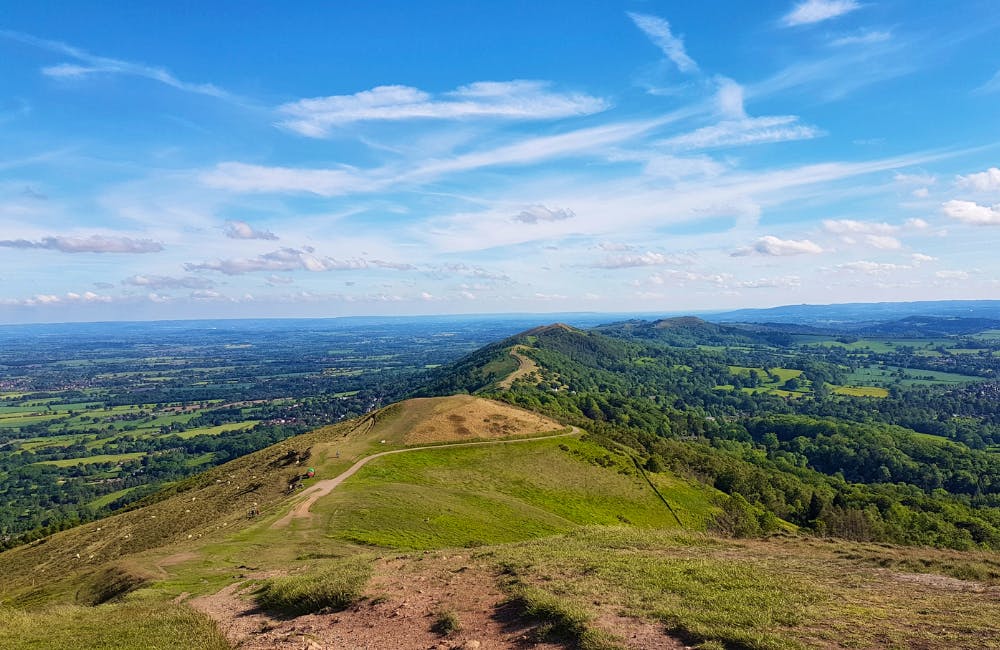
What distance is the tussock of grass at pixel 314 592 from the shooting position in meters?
27.2

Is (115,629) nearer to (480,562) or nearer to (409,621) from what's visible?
(409,621)

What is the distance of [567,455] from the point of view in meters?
94.9

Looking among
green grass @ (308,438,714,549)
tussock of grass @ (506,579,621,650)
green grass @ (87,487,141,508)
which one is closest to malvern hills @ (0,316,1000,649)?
tussock of grass @ (506,579,621,650)

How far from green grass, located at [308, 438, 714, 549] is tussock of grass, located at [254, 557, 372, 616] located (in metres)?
18.4

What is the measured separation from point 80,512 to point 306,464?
421 feet

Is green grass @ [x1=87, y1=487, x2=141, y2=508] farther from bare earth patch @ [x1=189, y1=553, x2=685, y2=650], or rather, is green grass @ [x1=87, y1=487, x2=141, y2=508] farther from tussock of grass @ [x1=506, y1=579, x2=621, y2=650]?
tussock of grass @ [x1=506, y1=579, x2=621, y2=650]

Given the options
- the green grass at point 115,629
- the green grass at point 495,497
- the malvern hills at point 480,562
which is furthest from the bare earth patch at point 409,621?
the green grass at point 495,497

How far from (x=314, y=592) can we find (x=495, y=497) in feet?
146

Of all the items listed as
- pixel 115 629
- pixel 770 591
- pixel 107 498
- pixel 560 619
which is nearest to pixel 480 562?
pixel 560 619

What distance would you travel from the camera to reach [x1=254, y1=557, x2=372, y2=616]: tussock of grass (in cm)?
2719

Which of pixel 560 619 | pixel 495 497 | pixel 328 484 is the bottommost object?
pixel 495 497

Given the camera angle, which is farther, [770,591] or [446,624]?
[770,591]

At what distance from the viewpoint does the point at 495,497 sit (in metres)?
70.2

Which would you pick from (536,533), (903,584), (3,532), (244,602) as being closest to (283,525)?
(244,602)
